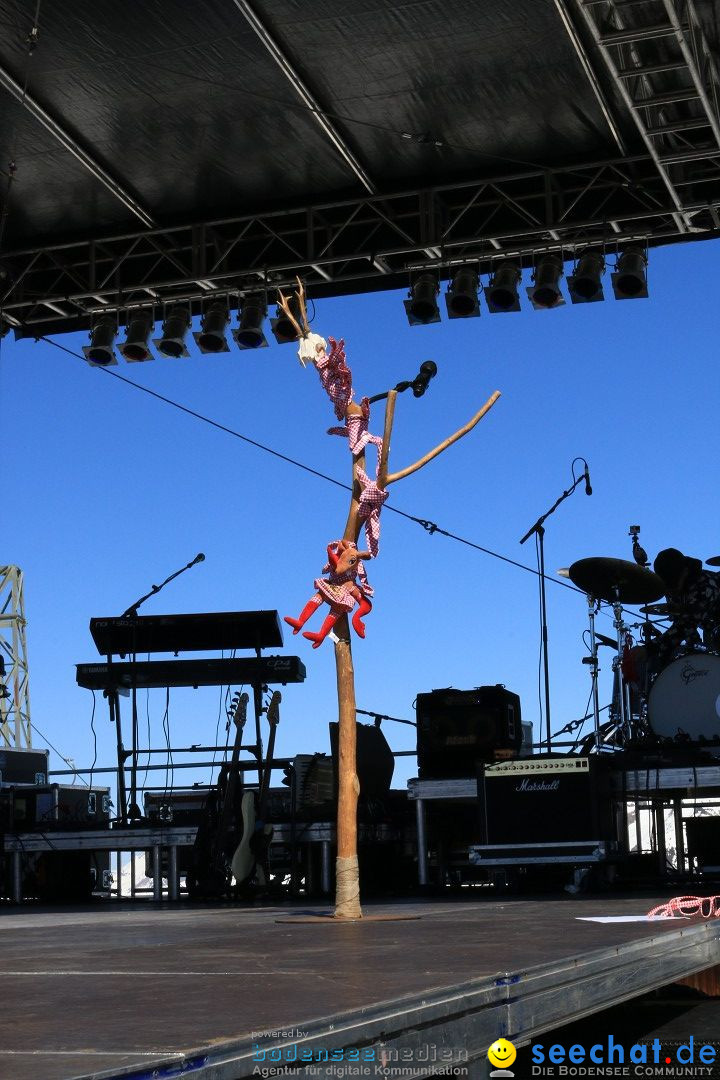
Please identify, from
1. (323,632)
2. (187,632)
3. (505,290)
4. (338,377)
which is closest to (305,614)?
(323,632)

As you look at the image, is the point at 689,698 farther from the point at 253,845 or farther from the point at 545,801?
the point at 253,845

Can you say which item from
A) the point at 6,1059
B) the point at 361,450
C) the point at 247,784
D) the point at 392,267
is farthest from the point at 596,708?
the point at 6,1059

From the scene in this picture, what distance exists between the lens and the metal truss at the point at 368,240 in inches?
312

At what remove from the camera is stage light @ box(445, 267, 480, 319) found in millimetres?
8469

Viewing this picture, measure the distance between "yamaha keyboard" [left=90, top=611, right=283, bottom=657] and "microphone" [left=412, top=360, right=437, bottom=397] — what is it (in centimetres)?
496

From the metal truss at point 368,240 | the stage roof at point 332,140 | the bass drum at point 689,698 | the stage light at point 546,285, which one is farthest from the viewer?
the stage light at point 546,285

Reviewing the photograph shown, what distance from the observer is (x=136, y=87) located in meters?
7.40

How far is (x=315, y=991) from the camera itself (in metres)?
1.92

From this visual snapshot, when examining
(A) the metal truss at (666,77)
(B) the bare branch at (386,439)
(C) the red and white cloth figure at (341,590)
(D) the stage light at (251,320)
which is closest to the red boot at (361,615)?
(C) the red and white cloth figure at (341,590)

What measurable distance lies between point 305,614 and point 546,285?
4.63 m

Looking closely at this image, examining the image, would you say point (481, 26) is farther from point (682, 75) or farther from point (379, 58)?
point (682, 75)

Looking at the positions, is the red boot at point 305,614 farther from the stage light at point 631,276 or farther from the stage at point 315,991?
the stage light at point 631,276

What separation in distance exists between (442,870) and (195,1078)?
287 inches

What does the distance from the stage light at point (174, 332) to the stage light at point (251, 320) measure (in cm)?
41
